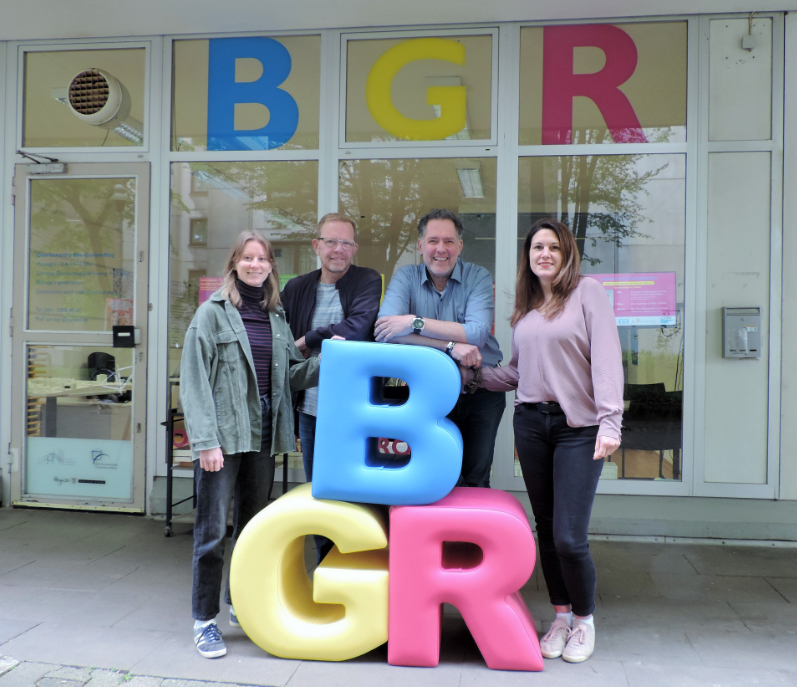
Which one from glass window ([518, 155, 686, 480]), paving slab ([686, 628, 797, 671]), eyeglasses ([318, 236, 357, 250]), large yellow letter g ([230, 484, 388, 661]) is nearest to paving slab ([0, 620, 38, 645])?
large yellow letter g ([230, 484, 388, 661])

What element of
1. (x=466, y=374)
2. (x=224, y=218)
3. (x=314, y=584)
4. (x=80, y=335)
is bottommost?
(x=314, y=584)

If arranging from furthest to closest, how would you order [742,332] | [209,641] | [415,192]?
1. [415,192]
2. [742,332]
3. [209,641]

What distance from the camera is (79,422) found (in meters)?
4.95

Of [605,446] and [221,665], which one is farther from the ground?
[605,446]

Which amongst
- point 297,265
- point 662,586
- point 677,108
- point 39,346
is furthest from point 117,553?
point 677,108

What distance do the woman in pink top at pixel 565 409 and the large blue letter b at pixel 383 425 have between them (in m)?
0.37

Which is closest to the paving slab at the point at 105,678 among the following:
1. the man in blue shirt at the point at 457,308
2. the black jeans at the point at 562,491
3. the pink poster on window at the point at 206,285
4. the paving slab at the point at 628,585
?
the man in blue shirt at the point at 457,308

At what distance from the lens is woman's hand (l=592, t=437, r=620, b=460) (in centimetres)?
244

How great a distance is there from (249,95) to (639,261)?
10.6 ft

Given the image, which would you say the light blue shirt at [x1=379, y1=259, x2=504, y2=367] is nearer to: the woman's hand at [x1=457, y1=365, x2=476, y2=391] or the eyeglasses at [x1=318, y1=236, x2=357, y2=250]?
the woman's hand at [x1=457, y1=365, x2=476, y2=391]

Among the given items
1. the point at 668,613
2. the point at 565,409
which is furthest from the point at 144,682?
the point at 668,613

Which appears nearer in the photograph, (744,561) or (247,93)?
(744,561)

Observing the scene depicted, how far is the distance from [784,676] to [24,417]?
525cm

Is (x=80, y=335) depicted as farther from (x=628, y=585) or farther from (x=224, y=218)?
(x=628, y=585)
